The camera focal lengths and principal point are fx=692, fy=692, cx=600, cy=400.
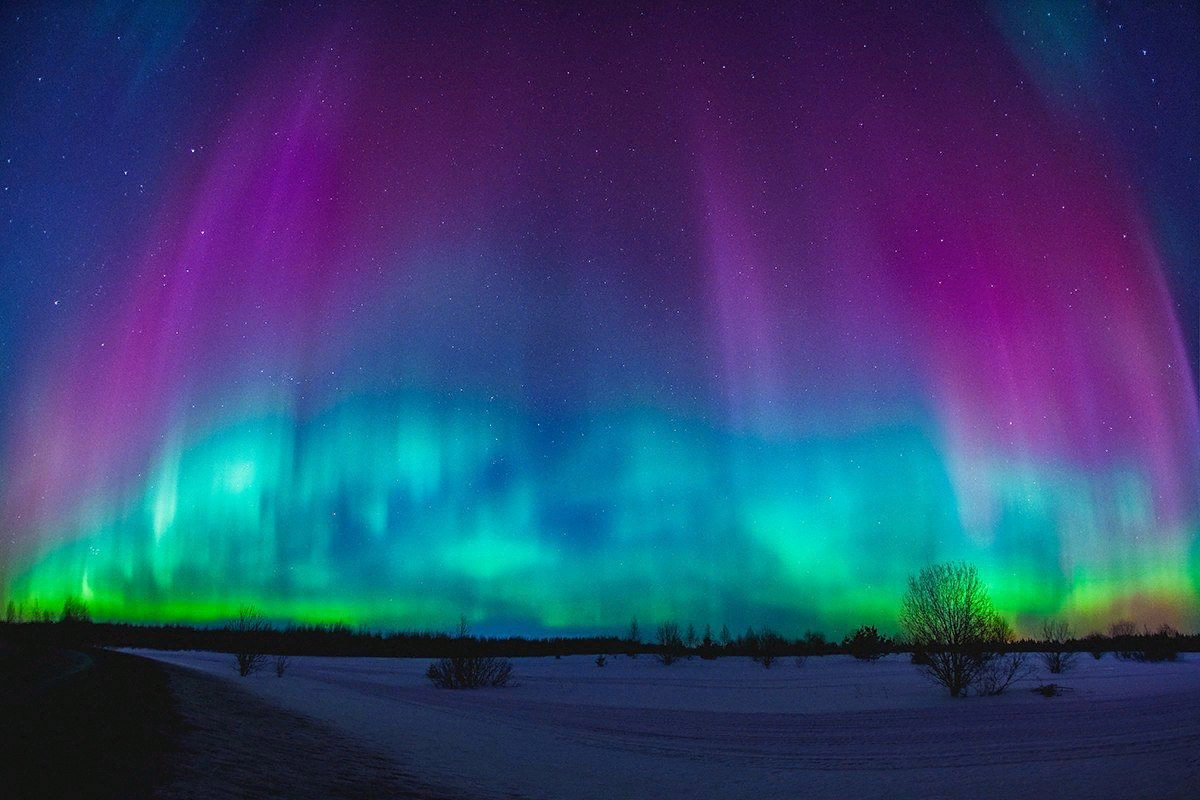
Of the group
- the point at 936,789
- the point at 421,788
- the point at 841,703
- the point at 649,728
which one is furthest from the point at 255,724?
the point at 841,703

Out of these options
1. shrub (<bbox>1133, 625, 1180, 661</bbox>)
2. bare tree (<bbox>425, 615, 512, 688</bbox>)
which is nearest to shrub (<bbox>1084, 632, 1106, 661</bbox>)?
shrub (<bbox>1133, 625, 1180, 661</bbox>)

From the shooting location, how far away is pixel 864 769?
44.1 feet

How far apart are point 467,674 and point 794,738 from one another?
22460mm

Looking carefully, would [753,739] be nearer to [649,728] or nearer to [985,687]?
[649,728]

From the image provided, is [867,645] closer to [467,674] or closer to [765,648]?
[765,648]

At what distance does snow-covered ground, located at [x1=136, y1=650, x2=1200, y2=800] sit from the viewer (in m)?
11.7

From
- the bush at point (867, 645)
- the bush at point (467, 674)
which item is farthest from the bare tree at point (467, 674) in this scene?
the bush at point (867, 645)

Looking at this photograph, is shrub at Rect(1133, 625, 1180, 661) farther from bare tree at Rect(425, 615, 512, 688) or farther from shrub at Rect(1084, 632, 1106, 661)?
bare tree at Rect(425, 615, 512, 688)

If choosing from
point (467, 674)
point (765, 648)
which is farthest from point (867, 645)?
point (467, 674)

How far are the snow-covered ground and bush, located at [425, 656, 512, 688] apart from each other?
3.65m

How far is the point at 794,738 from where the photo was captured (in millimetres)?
17625

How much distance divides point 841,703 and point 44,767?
24373 mm

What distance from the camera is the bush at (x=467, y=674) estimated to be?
117 ft

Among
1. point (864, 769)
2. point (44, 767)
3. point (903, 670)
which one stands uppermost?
point (44, 767)
